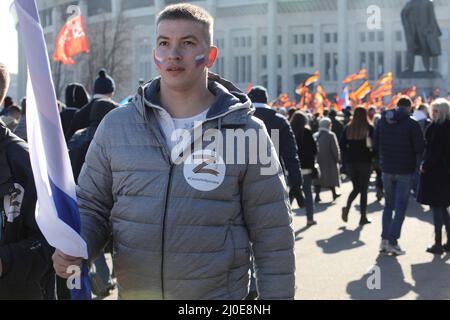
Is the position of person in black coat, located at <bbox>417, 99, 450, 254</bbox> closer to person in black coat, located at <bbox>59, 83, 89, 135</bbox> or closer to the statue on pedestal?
person in black coat, located at <bbox>59, 83, 89, 135</bbox>

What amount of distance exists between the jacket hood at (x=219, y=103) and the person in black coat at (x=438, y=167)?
19.7ft

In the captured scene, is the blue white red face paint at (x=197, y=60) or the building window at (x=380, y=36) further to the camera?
the building window at (x=380, y=36)

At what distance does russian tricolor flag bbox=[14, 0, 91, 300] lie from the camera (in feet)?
7.81

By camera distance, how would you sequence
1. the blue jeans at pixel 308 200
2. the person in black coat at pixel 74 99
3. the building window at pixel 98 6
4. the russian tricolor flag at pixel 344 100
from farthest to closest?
the building window at pixel 98 6 < the russian tricolor flag at pixel 344 100 < the blue jeans at pixel 308 200 < the person in black coat at pixel 74 99

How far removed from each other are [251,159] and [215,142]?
14cm

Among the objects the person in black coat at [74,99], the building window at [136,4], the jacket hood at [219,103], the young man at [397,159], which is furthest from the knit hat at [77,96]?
the building window at [136,4]

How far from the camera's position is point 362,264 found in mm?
7910

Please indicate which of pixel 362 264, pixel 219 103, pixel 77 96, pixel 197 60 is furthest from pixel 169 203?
pixel 362 264

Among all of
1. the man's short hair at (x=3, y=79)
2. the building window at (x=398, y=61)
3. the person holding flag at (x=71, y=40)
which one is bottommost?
the building window at (x=398, y=61)

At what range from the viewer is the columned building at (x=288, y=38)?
68312 mm

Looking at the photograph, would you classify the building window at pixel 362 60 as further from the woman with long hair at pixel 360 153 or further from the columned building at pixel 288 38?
the woman with long hair at pixel 360 153

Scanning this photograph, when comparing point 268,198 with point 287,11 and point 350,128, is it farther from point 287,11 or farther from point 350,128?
point 287,11

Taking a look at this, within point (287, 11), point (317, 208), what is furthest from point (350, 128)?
point (287, 11)

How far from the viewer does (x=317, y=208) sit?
1328 cm
